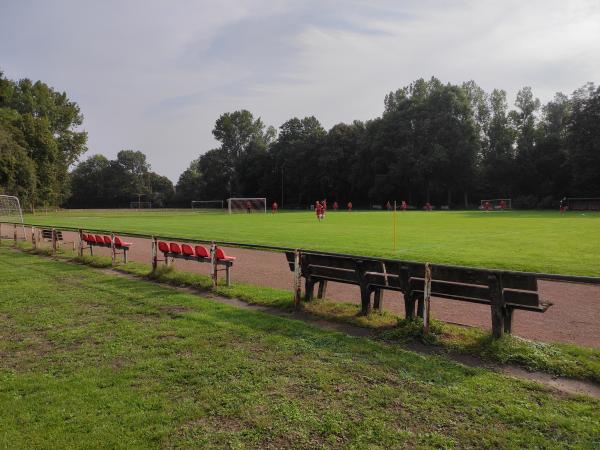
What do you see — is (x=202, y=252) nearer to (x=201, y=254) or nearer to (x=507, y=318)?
(x=201, y=254)

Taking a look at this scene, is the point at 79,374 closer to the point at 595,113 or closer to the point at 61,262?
the point at 61,262

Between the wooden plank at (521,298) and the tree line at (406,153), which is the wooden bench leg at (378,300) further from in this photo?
the tree line at (406,153)

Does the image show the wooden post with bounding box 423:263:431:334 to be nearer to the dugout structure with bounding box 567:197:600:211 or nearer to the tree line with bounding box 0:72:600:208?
the tree line with bounding box 0:72:600:208

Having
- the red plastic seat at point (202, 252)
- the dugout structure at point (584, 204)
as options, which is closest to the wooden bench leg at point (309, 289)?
the red plastic seat at point (202, 252)

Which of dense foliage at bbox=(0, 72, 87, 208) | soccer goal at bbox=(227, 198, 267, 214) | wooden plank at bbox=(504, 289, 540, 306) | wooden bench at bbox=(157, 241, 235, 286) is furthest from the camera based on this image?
soccer goal at bbox=(227, 198, 267, 214)

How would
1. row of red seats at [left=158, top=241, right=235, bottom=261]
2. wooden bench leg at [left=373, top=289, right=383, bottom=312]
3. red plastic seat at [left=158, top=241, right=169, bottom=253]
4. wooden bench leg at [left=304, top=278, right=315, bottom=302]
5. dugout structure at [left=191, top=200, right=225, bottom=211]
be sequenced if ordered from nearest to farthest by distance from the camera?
1. wooden bench leg at [left=373, top=289, right=383, bottom=312]
2. wooden bench leg at [left=304, top=278, right=315, bottom=302]
3. row of red seats at [left=158, top=241, right=235, bottom=261]
4. red plastic seat at [left=158, top=241, right=169, bottom=253]
5. dugout structure at [left=191, top=200, right=225, bottom=211]

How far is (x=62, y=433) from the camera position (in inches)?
139

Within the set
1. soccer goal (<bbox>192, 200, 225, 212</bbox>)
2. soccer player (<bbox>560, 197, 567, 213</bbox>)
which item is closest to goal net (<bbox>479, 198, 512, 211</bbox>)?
soccer player (<bbox>560, 197, 567, 213</bbox>)

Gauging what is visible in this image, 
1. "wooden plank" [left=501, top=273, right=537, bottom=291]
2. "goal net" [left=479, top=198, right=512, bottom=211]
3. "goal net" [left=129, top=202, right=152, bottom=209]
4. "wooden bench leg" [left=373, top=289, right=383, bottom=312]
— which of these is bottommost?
"wooden bench leg" [left=373, top=289, right=383, bottom=312]

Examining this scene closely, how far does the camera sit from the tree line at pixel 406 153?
206ft

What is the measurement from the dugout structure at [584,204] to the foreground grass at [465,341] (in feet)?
205

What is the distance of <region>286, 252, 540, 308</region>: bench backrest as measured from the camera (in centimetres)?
548

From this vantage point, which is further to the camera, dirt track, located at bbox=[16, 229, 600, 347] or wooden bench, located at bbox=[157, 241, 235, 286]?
wooden bench, located at bbox=[157, 241, 235, 286]

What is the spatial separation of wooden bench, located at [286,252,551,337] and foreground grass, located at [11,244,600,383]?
0.85 feet
